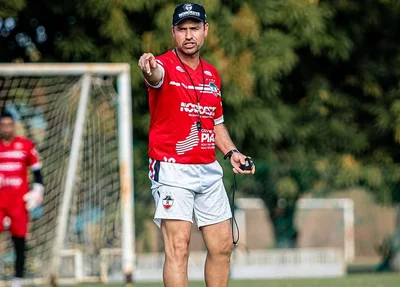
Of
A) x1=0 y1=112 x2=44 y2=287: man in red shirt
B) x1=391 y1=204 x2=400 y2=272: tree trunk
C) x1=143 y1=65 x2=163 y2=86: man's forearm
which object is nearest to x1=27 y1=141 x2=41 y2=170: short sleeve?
x1=0 y1=112 x2=44 y2=287: man in red shirt

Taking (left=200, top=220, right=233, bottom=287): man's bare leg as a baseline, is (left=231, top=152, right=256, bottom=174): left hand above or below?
above

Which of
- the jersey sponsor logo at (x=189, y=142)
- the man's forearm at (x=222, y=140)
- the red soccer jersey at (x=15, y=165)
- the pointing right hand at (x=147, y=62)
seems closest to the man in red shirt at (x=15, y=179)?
the red soccer jersey at (x=15, y=165)

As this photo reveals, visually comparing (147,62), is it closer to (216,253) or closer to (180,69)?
(180,69)

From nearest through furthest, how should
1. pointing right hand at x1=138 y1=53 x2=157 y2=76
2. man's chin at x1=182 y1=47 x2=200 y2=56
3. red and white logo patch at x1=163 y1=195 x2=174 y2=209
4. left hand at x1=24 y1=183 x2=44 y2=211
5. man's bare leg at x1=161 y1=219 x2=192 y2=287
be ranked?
pointing right hand at x1=138 y1=53 x2=157 y2=76 → man's bare leg at x1=161 y1=219 x2=192 y2=287 → red and white logo patch at x1=163 y1=195 x2=174 y2=209 → man's chin at x1=182 y1=47 x2=200 y2=56 → left hand at x1=24 y1=183 x2=44 y2=211

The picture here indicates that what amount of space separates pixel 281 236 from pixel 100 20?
5894 millimetres

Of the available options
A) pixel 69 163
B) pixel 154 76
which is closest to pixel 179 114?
Answer: pixel 154 76

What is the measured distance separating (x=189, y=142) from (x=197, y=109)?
234 mm

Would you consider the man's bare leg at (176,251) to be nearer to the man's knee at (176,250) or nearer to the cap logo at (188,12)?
the man's knee at (176,250)

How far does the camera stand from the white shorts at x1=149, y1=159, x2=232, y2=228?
25.3 feet

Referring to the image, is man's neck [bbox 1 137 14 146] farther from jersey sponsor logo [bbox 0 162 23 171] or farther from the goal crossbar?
the goal crossbar

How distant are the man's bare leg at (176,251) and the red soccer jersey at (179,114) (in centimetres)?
45

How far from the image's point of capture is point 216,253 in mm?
7926

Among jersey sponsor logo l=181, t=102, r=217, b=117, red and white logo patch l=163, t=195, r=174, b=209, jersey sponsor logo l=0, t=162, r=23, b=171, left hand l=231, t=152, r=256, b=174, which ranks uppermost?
jersey sponsor logo l=0, t=162, r=23, b=171

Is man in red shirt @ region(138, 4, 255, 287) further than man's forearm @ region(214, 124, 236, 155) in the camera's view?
No
